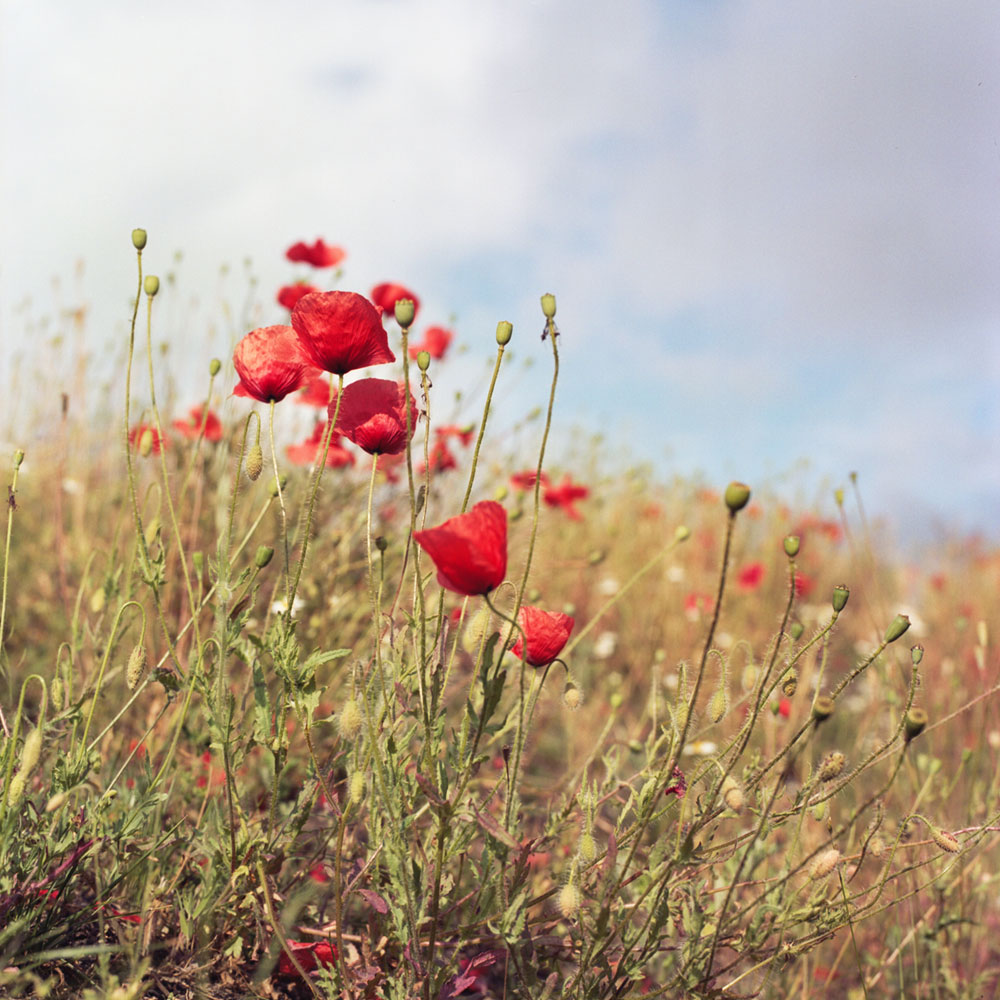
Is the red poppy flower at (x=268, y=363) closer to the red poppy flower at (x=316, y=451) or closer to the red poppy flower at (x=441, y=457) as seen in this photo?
the red poppy flower at (x=316, y=451)

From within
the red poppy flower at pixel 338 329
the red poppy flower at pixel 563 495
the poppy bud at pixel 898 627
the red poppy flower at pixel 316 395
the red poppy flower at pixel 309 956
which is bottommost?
the red poppy flower at pixel 309 956

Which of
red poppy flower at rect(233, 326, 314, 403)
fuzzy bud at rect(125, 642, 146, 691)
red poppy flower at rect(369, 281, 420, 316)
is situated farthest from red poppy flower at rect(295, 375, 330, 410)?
fuzzy bud at rect(125, 642, 146, 691)

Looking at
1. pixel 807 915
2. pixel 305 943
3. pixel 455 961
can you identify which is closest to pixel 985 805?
pixel 807 915

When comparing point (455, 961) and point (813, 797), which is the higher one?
point (813, 797)

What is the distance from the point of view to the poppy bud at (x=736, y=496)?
0.75 m

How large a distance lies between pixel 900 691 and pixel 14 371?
409cm

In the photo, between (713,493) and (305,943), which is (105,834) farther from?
(713,493)

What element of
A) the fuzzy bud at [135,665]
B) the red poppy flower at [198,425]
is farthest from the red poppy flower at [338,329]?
the red poppy flower at [198,425]

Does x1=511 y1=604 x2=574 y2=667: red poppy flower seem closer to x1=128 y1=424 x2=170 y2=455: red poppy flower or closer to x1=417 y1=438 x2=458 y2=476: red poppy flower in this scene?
x1=128 y1=424 x2=170 y2=455: red poppy flower

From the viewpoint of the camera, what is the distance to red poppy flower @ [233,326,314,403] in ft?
4.00

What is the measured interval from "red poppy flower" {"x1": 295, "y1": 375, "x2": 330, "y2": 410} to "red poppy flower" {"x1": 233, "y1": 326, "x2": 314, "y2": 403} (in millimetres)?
567

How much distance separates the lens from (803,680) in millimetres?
3213

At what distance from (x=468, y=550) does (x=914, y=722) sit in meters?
0.49

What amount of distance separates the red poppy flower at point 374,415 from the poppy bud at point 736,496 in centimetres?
53
